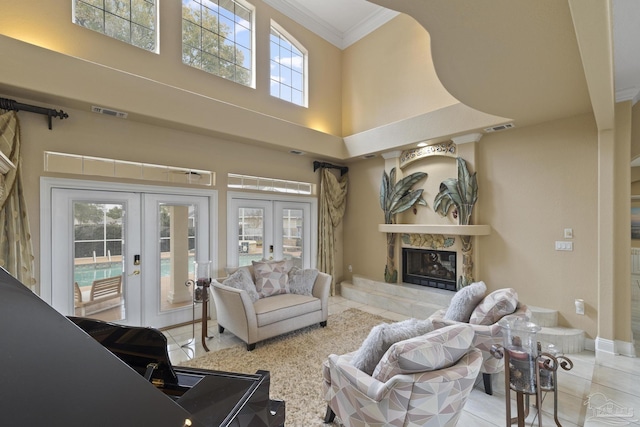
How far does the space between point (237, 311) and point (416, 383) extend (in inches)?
93.3

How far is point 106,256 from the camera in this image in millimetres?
3543

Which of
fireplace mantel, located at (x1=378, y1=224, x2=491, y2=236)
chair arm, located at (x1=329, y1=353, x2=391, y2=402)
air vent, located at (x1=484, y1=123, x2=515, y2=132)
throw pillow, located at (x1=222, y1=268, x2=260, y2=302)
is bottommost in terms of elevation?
chair arm, located at (x1=329, y1=353, x2=391, y2=402)

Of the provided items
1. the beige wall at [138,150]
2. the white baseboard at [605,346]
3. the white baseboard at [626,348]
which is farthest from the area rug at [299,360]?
the white baseboard at [626,348]

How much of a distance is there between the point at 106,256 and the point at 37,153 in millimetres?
1331

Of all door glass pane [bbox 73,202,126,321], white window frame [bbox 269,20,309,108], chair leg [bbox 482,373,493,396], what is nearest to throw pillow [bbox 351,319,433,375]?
chair leg [bbox 482,373,493,396]

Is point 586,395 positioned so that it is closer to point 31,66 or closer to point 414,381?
point 414,381

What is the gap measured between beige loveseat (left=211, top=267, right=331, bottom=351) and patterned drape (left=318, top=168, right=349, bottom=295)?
5.69 feet

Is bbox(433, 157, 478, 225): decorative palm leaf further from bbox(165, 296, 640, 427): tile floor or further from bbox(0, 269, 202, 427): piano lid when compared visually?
bbox(0, 269, 202, 427): piano lid

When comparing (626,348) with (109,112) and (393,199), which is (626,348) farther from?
(109,112)

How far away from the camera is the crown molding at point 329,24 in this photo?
5340 mm

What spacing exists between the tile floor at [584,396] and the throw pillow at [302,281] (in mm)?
1197

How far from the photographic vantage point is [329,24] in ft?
19.7

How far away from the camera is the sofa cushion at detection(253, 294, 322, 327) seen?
3.38m

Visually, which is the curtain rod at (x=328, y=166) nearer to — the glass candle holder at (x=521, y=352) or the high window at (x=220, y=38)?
the high window at (x=220, y=38)
